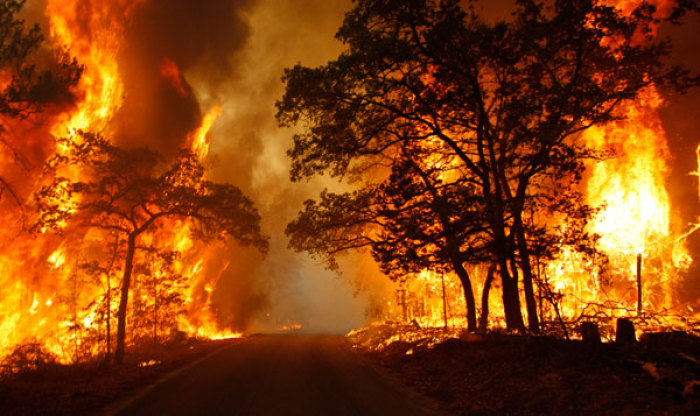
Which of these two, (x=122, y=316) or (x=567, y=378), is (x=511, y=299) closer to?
(x=567, y=378)

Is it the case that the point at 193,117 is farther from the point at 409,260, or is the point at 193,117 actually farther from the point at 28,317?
the point at 409,260

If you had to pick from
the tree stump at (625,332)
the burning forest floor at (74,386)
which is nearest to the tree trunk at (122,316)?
the burning forest floor at (74,386)

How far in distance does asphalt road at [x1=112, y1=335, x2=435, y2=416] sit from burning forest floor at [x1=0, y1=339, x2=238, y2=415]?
75 centimetres

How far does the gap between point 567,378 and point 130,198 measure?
17.8 meters

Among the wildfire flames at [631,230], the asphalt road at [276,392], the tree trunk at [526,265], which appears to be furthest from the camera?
the wildfire flames at [631,230]

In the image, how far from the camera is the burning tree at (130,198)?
16.2m

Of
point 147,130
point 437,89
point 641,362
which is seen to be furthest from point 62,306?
point 641,362

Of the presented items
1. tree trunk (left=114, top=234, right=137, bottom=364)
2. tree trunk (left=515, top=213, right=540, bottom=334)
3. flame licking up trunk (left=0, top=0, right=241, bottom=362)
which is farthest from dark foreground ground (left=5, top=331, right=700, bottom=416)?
flame licking up trunk (left=0, top=0, right=241, bottom=362)

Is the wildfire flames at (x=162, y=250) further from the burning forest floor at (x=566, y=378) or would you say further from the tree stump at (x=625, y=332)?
the burning forest floor at (x=566, y=378)

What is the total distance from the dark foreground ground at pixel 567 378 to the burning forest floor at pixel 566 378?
11 mm

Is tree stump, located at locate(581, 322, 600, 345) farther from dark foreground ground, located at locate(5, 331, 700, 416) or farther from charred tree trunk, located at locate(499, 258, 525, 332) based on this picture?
charred tree trunk, located at locate(499, 258, 525, 332)

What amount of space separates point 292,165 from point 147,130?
86.8 ft

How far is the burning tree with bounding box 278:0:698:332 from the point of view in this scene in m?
11.8

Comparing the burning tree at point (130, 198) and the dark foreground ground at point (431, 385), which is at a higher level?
the burning tree at point (130, 198)
